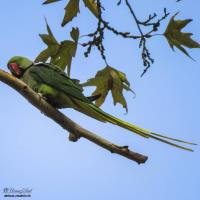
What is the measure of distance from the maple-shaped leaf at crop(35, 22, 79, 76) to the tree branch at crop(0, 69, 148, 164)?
2.64ft

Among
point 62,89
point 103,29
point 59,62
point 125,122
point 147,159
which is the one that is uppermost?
point 103,29

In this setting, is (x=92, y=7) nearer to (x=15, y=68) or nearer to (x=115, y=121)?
(x=15, y=68)

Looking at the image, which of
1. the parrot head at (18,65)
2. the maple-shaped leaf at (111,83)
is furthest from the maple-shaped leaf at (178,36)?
the parrot head at (18,65)

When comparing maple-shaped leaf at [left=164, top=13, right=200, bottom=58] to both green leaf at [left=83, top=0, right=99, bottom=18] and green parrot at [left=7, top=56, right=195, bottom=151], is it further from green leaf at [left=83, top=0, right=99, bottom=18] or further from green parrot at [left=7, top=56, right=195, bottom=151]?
green parrot at [left=7, top=56, right=195, bottom=151]

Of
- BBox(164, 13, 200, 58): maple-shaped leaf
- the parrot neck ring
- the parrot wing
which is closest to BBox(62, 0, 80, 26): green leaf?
the parrot wing

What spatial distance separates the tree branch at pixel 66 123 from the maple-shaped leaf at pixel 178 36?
1.38 m

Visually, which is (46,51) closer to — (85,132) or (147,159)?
(85,132)

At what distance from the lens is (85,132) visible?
349 cm

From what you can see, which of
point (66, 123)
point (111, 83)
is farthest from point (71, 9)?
point (66, 123)

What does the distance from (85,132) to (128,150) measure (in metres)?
0.35

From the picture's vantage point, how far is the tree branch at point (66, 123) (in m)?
3.33

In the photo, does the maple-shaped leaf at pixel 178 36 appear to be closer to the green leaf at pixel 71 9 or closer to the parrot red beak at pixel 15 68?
the green leaf at pixel 71 9

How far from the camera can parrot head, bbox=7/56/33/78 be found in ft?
15.1

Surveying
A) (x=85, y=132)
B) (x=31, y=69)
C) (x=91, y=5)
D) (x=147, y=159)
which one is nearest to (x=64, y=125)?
(x=85, y=132)
